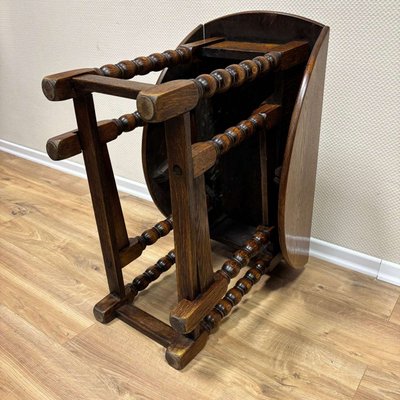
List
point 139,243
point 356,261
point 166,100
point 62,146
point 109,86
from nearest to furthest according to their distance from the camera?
1. point 166,100
2. point 109,86
3. point 62,146
4. point 139,243
5. point 356,261

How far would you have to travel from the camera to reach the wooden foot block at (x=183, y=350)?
0.88 m

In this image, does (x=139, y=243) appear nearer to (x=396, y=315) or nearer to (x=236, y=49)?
(x=236, y=49)

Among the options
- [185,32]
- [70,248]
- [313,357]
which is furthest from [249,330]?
[185,32]

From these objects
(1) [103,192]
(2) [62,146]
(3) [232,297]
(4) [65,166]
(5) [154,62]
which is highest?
(5) [154,62]

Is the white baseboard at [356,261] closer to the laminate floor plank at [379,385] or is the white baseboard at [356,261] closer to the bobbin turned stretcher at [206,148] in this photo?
the bobbin turned stretcher at [206,148]

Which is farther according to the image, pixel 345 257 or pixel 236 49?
pixel 345 257

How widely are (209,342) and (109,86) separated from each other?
620 millimetres

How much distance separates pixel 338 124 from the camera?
107 cm

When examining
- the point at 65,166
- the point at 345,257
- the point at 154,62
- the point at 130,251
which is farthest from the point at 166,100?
the point at 65,166

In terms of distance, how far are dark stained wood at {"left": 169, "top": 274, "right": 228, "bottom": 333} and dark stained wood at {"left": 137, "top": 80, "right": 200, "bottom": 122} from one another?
0.40m

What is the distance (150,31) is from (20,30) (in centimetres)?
77

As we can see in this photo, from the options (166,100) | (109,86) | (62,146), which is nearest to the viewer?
(166,100)

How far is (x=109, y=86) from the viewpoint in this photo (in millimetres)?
713

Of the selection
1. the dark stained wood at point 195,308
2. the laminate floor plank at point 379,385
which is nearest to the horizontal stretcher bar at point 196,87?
the dark stained wood at point 195,308
